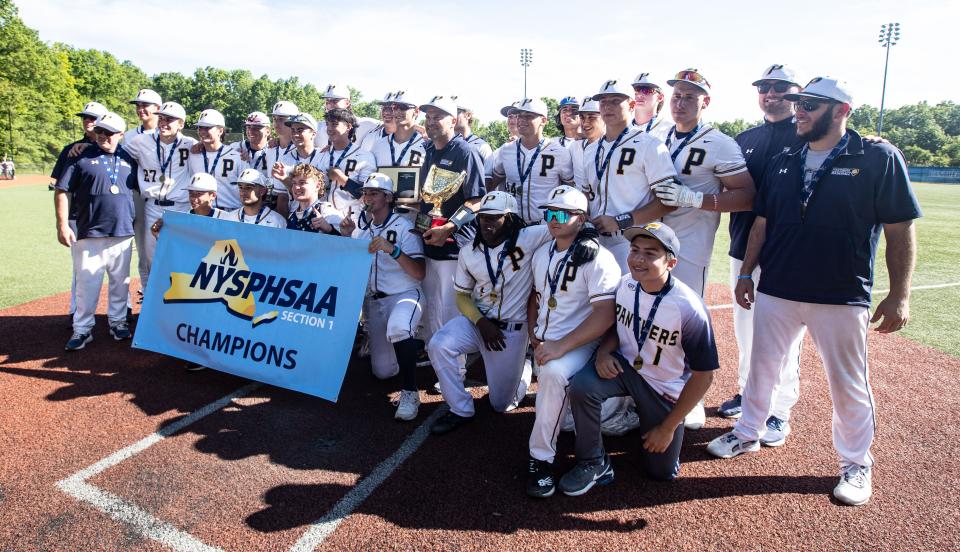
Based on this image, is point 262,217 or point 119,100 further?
point 119,100

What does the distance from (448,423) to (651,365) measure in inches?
70.7

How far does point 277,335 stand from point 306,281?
593mm

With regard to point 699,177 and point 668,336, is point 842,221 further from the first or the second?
point 668,336

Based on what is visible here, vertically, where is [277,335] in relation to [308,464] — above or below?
above

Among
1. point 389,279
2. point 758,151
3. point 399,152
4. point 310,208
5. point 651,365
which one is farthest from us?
point 399,152

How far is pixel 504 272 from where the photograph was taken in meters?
4.95

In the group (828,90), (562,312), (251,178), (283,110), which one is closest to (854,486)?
(562,312)

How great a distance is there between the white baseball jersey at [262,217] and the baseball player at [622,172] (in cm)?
352

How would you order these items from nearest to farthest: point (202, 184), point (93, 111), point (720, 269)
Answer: point (202, 184) < point (93, 111) < point (720, 269)

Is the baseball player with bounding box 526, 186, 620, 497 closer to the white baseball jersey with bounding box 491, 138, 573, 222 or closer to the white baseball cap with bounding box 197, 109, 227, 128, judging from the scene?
the white baseball jersey with bounding box 491, 138, 573, 222

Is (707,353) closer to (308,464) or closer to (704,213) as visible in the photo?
(704,213)

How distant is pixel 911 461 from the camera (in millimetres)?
4352

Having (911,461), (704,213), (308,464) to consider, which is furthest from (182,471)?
(911,461)

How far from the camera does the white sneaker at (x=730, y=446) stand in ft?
14.5
